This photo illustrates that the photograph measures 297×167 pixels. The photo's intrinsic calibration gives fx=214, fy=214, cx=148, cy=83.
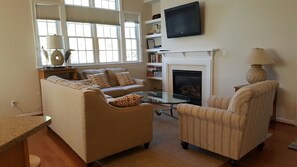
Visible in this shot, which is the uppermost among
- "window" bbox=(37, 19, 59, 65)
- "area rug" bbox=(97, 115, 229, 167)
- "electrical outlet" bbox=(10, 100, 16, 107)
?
"window" bbox=(37, 19, 59, 65)

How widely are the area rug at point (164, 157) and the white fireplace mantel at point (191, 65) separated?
1.84 m

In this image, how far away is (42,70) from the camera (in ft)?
14.2

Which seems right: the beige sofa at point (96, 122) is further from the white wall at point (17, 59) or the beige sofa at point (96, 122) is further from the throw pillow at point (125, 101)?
the white wall at point (17, 59)

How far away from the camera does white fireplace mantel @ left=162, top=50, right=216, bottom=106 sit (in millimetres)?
4508

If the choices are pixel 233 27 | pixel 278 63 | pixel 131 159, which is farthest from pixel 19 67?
pixel 278 63

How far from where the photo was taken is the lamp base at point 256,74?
137 inches

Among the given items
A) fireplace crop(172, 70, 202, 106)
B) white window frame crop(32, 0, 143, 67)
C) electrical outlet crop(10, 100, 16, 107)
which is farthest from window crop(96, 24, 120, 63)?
electrical outlet crop(10, 100, 16, 107)

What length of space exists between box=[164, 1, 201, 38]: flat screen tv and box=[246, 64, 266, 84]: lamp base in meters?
1.44

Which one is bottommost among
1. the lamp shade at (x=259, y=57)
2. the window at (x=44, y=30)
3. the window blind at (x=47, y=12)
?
the lamp shade at (x=259, y=57)

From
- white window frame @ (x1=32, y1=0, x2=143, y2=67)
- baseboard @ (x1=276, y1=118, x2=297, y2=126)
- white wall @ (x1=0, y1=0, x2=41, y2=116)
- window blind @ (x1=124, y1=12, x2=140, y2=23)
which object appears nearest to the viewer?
baseboard @ (x1=276, y1=118, x2=297, y2=126)

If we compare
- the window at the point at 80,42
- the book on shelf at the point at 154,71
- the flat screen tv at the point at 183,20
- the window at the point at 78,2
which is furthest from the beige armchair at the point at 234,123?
the window at the point at 78,2

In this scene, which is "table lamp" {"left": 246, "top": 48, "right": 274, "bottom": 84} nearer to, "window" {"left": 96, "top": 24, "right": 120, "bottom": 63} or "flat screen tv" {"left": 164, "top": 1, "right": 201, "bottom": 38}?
"flat screen tv" {"left": 164, "top": 1, "right": 201, "bottom": 38}

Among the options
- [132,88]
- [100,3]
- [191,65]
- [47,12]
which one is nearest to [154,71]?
[132,88]

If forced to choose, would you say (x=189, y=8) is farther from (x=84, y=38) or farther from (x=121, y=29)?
(x=84, y=38)
